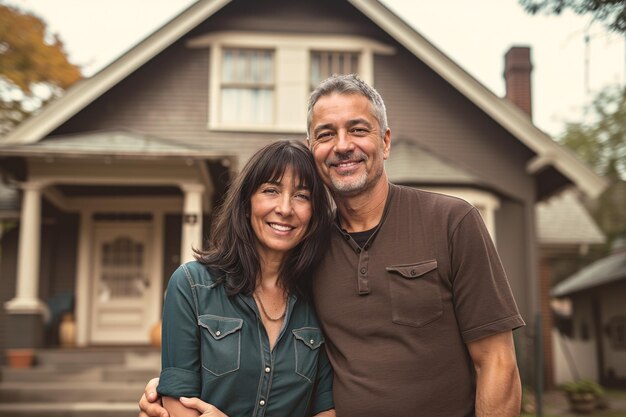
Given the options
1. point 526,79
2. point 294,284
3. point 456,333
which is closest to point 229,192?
point 294,284

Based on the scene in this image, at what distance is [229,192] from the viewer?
283 cm

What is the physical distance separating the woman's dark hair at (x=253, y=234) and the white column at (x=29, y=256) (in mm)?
8049

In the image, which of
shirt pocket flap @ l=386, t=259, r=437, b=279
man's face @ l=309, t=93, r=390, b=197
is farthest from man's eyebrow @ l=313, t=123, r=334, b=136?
shirt pocket flap @ l=386, t=259, r=437, b=279

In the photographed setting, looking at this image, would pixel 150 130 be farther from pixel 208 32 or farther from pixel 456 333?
pixel 456 333

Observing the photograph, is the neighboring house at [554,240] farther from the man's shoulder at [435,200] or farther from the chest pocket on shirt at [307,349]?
the chest pocket on shirt at [307,349]

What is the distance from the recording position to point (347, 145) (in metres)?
2.69

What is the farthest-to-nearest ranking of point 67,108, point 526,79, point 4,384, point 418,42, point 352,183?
point 526,79
point 418,42
point 67,108
point 4,384
point 352,183

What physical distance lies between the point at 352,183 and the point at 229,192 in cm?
54

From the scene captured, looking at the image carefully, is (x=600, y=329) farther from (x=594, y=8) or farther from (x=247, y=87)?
(x=594, y=8)

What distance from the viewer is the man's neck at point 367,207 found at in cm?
270

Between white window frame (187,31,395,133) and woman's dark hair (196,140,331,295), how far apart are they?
29.9 ft

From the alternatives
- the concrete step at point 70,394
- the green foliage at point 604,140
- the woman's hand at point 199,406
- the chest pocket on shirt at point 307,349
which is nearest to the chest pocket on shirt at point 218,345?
the woman's hand at point 199,406

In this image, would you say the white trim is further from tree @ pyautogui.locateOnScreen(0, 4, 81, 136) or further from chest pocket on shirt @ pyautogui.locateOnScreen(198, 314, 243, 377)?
chest pocket on shirt @ pyautogui.locateOnScreen(198, 314, 243, 377)

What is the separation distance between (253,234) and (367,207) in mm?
483
